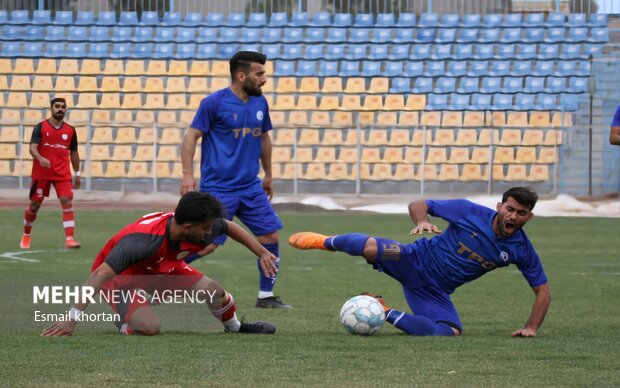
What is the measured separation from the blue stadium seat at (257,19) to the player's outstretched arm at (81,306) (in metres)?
22.0

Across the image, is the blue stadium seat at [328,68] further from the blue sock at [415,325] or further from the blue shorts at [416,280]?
the blue sock at [415,325]

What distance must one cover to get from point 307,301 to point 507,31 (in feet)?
64.3

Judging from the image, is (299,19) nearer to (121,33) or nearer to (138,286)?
(121,33)

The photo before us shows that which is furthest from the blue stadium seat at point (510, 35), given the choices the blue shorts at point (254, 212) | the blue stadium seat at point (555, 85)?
the blue shorts at point (254, 212)

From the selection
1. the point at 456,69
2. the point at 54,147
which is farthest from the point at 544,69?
the point at 54,147

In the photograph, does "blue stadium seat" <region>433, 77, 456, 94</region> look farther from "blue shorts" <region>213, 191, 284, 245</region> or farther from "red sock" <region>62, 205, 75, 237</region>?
"blue shorts" <region>213, 191, 284, 245</region>

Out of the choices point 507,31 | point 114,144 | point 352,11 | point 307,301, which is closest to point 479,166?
point 507,31

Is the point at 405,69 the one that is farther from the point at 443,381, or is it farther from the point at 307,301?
the point at 443,381

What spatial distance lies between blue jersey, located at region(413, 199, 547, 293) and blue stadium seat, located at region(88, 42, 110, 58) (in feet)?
70.6

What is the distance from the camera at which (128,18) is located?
28062mm

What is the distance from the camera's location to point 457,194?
24.3 metres

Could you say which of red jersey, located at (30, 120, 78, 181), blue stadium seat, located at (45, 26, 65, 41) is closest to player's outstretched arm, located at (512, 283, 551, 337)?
red jersey, located at (30, 120, 78, 181)

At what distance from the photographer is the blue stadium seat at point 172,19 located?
1101 inches

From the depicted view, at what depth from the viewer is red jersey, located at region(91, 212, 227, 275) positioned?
5965mm
